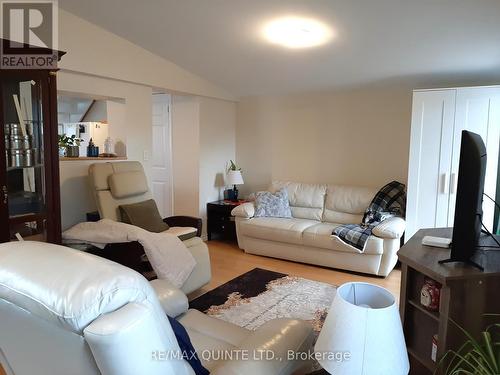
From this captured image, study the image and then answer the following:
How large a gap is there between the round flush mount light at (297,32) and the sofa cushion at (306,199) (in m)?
1.90

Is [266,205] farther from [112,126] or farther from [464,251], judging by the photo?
[464,251]

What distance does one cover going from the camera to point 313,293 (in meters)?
3.27

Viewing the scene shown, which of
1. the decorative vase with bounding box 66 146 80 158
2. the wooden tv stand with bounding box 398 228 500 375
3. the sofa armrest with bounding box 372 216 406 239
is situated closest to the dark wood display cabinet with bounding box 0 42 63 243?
the decorative vase with bounding box 66 146 80 158

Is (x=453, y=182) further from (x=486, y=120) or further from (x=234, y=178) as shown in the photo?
(x=234, y=178)

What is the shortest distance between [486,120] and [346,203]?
166cm

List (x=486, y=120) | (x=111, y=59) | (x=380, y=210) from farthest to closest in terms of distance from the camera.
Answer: (x=380, y=210)
(x=111, y=59)
(x=486, y=120)

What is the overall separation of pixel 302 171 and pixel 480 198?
3561 mm

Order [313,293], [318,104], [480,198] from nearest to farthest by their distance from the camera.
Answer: [480,198] → [313,293] → [318,104]

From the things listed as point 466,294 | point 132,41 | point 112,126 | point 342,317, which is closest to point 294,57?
point 132,41

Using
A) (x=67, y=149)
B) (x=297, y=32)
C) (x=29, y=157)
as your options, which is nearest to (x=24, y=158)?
(x=29, y=157)

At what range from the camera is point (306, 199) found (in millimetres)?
4719

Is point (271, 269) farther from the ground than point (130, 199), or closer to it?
closer to it

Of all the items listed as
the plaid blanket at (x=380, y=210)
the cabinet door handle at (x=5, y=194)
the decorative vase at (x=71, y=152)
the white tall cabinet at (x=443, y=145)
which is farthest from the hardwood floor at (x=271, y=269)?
the decorative vase at (x=71, y=152)

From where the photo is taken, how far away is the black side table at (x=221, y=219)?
4918 millimetres
